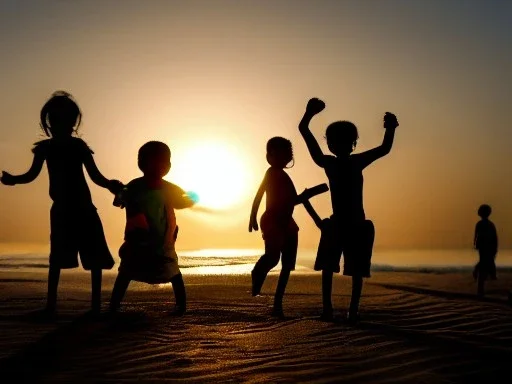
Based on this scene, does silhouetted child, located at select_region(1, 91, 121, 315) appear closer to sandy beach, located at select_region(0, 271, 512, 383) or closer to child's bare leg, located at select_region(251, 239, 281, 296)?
sandy beach, located at select_region(0, 271, 512, 383)

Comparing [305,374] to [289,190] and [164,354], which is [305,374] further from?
[289,190]

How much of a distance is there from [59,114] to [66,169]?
2.00 ft

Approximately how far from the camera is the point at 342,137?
7152mm

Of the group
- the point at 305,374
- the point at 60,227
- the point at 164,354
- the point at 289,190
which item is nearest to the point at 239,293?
the point at 289,190

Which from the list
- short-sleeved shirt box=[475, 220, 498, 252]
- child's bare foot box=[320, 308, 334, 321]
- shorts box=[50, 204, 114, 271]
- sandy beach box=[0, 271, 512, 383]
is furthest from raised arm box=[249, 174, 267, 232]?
short-sleeved shirt box=[475, 220, 498, 252]

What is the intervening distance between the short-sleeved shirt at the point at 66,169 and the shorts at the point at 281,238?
223cm

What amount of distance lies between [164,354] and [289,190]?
3403 mm

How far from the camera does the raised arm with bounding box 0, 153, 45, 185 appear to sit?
6941mm

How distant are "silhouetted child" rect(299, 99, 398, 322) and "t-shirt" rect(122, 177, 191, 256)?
1.75 metres

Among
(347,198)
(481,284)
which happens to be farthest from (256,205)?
(481,284)

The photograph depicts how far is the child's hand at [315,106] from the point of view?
22.9ft

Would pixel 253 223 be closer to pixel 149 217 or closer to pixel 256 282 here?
pixel 256 282

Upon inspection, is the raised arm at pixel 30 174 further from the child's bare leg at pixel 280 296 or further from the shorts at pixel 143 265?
the child's bare leg at pixel 280 296

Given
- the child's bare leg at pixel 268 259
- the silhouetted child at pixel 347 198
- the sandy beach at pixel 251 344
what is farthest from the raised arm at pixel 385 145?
the sandy beach at pixel 251 344
